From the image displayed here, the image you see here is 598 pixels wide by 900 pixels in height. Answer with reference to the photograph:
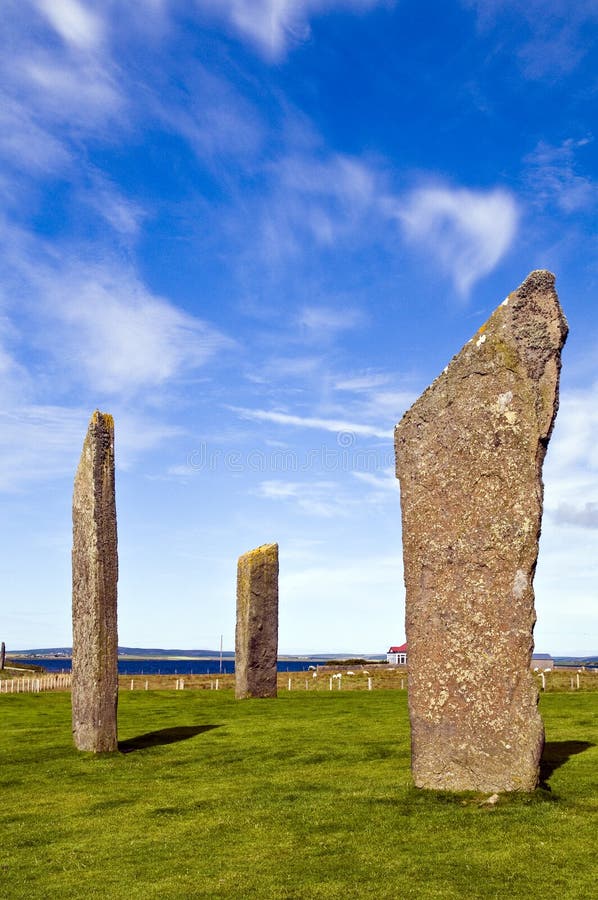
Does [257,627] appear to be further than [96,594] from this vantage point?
Yes

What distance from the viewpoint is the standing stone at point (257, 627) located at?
74.1 feet

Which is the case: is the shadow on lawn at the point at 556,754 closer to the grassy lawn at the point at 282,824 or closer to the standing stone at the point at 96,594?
the grassy lawn at the point at 282,824

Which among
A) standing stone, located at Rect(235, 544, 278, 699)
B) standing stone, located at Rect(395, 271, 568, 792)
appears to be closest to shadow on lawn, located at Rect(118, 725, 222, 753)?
standing stone, located at Rect(235, 544, 278, 699)

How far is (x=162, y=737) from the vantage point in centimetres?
1496

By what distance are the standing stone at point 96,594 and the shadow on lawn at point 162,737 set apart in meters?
0.84

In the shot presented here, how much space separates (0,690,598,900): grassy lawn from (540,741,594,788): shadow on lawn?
0.11 feet

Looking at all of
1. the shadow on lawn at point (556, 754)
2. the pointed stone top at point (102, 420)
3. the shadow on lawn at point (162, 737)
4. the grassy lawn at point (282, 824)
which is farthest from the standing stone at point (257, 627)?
the shadow on lawn at point (556, 754)

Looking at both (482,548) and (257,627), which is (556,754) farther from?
(257,627)

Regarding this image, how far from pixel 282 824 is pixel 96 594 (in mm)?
5569

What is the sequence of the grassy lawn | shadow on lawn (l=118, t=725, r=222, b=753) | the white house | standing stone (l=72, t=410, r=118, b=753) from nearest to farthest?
the grassy lawn < standing stone (l=72, t=410, r=118, b=753) < shadow on lawn (l=118, t=725, r=222, b=753) < the white house

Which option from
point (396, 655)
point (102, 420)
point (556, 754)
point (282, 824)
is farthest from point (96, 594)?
point (396, 655)

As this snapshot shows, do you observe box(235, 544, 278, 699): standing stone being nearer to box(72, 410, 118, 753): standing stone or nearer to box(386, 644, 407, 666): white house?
box(72, 410, 118, 753): standing stone

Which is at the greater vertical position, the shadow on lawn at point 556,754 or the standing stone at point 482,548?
the standing stone at point 482,548

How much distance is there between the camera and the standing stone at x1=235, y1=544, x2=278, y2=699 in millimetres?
Result: 22594
